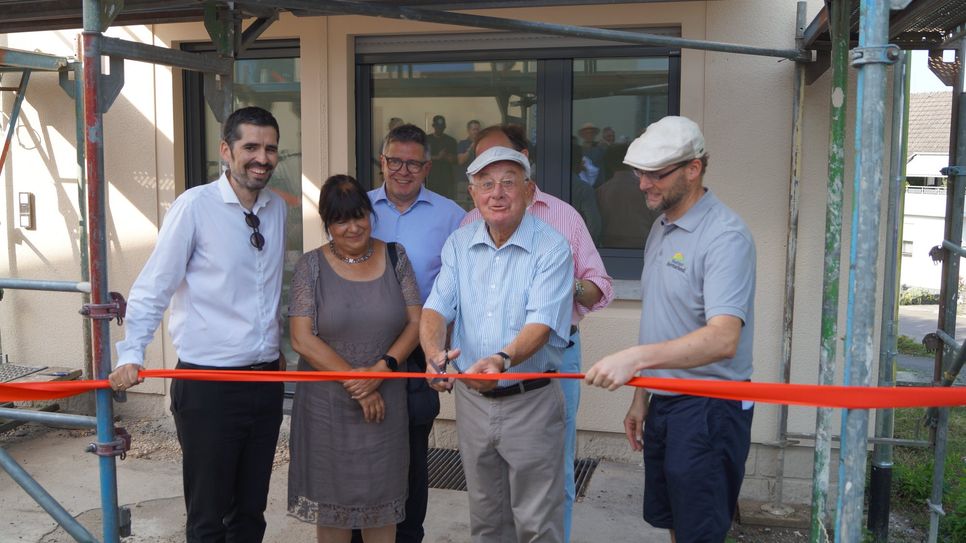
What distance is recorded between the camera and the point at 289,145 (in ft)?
20.1

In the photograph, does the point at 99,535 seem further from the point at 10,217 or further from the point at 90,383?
the point at 10,217

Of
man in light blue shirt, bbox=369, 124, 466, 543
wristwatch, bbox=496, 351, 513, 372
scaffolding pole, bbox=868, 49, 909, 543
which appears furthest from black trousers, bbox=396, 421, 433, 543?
scaffolding pole, bbox=868, 49, 909, 543

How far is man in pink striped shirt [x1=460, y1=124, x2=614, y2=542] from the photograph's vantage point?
3.69 metres

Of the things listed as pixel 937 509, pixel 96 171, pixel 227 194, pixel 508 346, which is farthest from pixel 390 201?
pixel 937 509

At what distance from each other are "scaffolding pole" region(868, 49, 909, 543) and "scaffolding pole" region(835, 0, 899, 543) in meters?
2.14

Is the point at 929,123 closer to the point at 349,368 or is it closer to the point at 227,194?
the point at 349,368

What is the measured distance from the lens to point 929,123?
25766 mm

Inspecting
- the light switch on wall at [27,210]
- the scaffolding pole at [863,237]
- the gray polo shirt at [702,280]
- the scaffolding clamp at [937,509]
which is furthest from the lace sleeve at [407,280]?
the light switch on wall at [27,210]

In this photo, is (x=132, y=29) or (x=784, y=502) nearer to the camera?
(x=784, y=502)

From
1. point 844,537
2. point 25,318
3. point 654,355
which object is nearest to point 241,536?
point 654,355

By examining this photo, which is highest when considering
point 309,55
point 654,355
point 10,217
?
point 309,55

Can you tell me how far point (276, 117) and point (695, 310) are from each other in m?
4.00

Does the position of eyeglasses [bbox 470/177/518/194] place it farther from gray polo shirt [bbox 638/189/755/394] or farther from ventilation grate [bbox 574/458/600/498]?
ventilation grate [bbox 574/458/600/498]

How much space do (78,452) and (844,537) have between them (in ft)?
16.5
